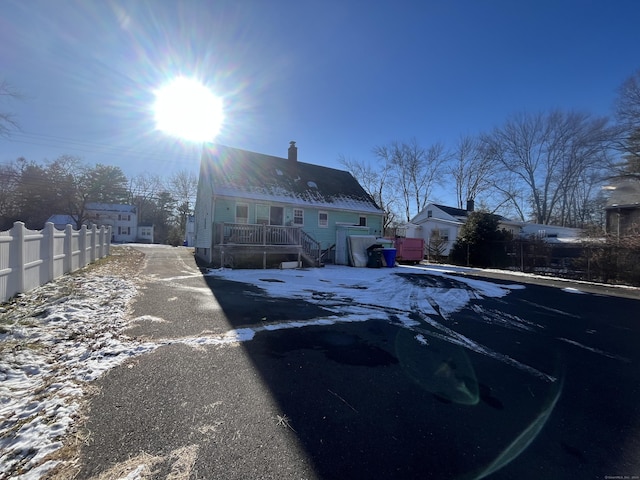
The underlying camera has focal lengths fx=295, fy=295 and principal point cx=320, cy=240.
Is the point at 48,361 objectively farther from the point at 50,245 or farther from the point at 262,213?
the point at 262,213

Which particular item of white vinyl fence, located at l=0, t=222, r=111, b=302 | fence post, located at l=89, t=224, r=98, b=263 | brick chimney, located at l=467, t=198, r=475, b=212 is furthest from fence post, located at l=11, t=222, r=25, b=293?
brick chimney, located at l=467, t=198, r=475, b=212

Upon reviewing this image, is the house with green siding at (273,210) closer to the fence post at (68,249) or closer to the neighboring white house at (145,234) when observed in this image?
the fence post at (68,249)

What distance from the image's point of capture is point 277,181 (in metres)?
17.8

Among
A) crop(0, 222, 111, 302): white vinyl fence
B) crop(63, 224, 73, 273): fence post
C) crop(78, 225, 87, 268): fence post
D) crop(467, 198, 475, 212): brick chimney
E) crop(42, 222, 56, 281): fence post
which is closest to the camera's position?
crop(0, 222, 111, 302): white vinyl fence

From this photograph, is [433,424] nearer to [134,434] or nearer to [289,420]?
[289,420]

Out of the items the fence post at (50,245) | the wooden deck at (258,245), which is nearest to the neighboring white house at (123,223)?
the wooden deck at (258,245)

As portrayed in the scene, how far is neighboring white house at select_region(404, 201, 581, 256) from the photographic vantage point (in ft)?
83.0

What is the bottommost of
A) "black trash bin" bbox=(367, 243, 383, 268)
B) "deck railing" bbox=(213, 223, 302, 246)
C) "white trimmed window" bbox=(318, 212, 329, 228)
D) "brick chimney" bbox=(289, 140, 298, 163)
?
"black trash bin" bbox=(367, 243, 383, 268)

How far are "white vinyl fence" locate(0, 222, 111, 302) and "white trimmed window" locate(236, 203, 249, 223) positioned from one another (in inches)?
254

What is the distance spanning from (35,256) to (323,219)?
13406 millimetres

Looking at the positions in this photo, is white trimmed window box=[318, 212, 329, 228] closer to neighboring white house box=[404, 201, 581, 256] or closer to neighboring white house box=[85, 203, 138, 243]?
neighboring white house box=[404, 201, 581, 256]

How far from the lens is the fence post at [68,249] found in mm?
8906

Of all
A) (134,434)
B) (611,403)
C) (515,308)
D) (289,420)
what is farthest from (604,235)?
(134,434)

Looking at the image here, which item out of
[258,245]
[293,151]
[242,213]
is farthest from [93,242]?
[293,151]
